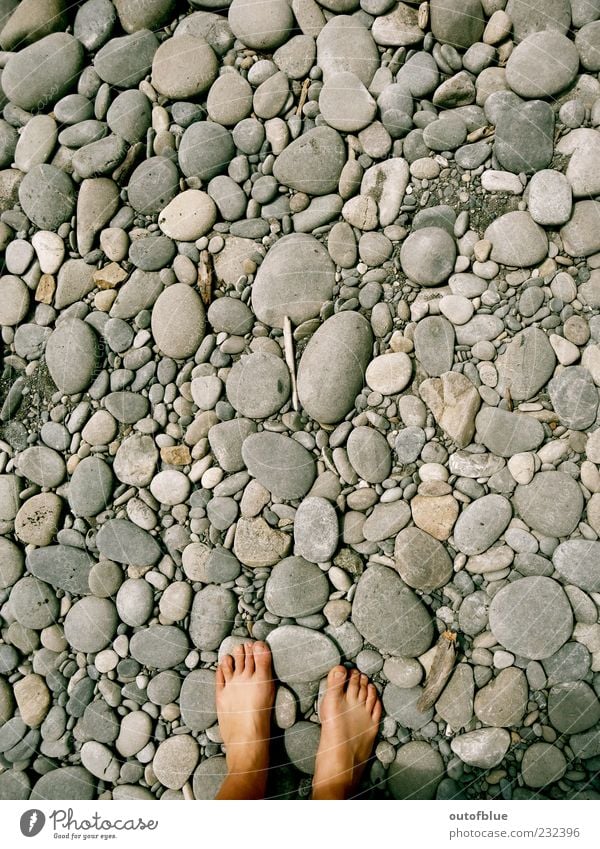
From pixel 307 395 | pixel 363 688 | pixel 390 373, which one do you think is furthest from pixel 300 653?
pixel 390 373

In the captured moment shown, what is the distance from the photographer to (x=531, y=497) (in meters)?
1.73

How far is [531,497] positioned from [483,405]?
1.07 feet

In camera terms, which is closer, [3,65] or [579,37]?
[579,37]

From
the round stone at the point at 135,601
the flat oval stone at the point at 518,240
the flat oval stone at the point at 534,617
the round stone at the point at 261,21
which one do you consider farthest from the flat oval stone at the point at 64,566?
the round stone at the point at 261,21

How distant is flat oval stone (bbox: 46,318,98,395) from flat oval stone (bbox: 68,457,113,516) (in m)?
0.27

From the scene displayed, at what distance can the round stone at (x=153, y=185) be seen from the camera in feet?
6.21

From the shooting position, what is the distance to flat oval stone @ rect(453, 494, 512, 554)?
68.0 inches

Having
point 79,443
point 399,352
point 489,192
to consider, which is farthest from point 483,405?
point 79,443

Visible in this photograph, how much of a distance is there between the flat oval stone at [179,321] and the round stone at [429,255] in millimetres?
712

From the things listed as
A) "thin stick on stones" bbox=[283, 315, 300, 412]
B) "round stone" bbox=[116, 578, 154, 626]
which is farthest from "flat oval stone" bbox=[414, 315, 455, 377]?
"round stone" bbox=[116, 578, 154, 626]

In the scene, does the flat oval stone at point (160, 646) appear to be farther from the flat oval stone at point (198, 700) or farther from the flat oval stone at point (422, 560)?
the flat oval stone at point (422, 560)

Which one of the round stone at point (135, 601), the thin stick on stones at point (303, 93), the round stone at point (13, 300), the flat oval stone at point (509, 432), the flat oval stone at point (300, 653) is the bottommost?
the flat oval stone at point (300, 653)

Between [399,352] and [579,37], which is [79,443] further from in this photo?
[579,37]

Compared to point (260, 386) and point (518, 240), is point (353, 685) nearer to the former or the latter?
point (260, 386)
